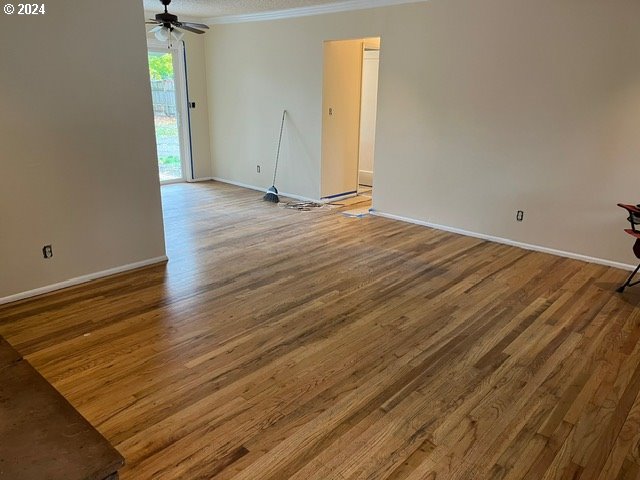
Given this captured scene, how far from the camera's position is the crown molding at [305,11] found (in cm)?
523

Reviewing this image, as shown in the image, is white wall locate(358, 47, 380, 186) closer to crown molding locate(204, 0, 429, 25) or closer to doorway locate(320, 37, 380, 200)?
doorway locate(320, 37, 380, 200)

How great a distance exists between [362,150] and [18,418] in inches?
275

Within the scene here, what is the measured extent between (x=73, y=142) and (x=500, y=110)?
3.95m

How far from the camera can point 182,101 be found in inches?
291

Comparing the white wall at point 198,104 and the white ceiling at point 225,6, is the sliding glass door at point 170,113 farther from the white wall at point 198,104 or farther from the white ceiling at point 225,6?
the white ceiling at point 225,6

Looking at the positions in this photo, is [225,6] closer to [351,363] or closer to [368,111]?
[368,111]

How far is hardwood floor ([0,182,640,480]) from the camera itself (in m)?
1.99

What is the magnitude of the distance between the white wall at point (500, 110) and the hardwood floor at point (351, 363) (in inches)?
25.3

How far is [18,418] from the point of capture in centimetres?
124

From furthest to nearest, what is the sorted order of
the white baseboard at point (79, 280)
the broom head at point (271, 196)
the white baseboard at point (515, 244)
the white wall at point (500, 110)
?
the broom head at point (271, 196) < the white baseboard at point (515, 244) < the white wall at point (500, 110) < the white baseboard at point (79, 280)

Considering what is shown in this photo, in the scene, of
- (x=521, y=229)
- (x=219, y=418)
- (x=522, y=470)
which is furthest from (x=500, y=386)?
(x=521, y=229)

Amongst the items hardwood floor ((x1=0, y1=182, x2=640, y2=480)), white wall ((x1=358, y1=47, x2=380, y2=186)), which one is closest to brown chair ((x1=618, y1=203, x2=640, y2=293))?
hardwood floor ((x1=0, y1=182, x2=640, y2=480))

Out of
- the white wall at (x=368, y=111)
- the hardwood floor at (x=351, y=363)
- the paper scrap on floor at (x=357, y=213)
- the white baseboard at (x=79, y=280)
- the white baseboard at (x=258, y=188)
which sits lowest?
the hardwood floor at (x=351, y=363)

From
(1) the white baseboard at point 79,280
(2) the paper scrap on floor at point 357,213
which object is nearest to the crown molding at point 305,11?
(2) the paper scrap on floor at point 357,213
